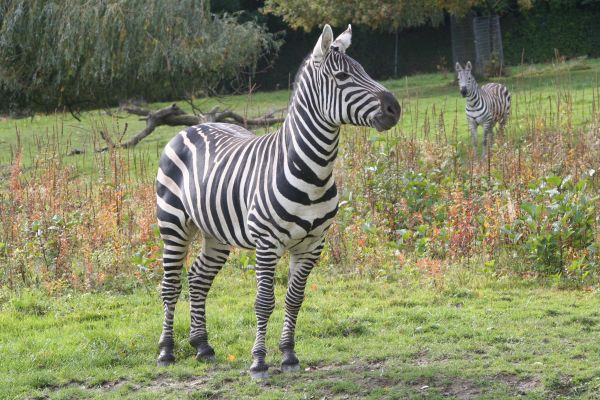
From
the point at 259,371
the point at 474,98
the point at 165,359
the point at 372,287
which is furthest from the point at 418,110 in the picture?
the point at 259,371

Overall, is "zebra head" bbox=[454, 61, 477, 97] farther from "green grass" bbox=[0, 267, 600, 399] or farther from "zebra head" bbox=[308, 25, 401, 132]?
"zebra head" bbox=[308, 25, 401, 132]

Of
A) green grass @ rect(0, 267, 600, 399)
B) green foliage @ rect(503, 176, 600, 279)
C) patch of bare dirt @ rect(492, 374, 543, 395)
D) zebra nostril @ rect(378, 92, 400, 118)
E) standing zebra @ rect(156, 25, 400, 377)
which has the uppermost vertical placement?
zebra nostril @ rect(378, 92, 400, 118)

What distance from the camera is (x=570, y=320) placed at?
24.6ft

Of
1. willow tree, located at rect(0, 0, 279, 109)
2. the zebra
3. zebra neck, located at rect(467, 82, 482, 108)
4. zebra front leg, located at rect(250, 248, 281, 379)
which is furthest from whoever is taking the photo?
zebra neck, located at rect(467, 82, 482, 108)

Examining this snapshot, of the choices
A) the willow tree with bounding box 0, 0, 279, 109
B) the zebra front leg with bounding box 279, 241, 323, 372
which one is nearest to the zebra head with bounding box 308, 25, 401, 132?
the zebra front leg with bounding box 279, 241, 323, 372

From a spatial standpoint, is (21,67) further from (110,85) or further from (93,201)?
(93,201)

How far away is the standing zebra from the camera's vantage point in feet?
19.8

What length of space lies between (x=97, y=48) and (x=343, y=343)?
7240 mm

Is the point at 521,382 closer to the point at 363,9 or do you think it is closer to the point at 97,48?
the point at 97,48

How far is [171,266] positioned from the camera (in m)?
7.13

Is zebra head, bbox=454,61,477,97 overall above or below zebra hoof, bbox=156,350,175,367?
above

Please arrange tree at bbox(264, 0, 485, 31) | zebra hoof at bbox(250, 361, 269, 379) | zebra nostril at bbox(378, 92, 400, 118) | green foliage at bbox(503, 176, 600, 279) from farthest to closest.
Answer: tree at bbox(264, 0, 485, 31), green foliage at bbox(503, 176, 600, 279), zebra hoof at bbox(250, 361, 269, 379), zebra nostril at bbox(378, 92, 400, 118)

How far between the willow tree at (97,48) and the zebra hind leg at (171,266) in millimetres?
6227

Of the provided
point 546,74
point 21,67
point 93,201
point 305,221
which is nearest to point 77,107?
point 21,67
